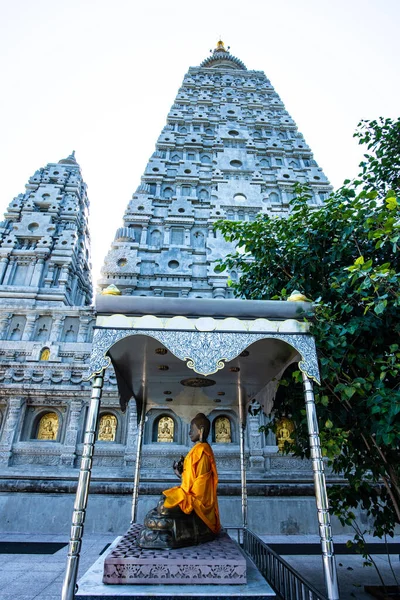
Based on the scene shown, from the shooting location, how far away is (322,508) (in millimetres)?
3758

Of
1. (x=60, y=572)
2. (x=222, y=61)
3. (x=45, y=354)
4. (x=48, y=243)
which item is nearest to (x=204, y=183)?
(x=48, y=243)

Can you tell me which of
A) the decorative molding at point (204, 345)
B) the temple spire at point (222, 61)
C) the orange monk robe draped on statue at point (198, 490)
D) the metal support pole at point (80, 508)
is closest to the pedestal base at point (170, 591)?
the metal support pole at point (80, 508)

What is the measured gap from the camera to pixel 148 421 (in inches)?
461

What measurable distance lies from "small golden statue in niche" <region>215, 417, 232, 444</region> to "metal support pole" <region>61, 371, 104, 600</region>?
8176mm

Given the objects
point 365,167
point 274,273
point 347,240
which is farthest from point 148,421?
point 365,167

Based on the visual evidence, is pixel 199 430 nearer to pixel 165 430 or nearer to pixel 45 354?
pixel 165 430

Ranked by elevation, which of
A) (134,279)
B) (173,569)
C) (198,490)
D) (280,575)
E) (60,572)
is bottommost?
(60,572)

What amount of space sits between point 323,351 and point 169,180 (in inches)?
703

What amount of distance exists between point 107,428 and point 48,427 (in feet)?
6.46

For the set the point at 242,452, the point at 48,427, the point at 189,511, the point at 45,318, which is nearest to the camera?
the point at 189,511

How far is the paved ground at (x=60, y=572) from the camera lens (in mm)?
5078

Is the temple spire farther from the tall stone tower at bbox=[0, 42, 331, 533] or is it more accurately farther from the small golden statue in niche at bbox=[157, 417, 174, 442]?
the small golden statue in niche at bbox=[157, 417, 174, 442]

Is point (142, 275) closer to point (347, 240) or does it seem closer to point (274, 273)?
point (274, 273)

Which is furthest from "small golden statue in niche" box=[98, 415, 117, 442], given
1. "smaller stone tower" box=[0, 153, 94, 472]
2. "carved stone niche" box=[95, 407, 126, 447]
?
"smaller stone tower" box=[0, 153, 94, 472]
